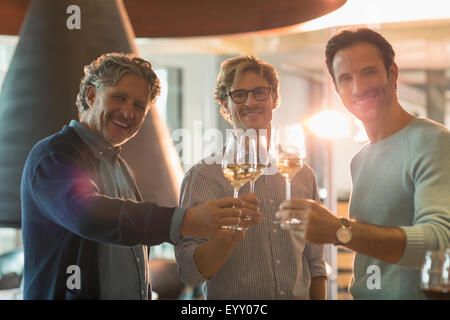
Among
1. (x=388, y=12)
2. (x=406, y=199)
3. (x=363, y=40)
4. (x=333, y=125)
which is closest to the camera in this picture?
(x=406, y=199)

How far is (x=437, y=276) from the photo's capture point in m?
1.08

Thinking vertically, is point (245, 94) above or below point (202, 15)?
below

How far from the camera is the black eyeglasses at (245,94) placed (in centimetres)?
172

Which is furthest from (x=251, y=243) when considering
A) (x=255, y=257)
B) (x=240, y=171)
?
(x=240, y=171)

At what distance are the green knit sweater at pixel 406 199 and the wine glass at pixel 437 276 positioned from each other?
7.1 inches

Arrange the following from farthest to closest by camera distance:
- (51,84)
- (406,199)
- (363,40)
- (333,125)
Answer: (333,125) < (51,84) < (363,40) < (406,199)

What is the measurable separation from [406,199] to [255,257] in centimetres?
51

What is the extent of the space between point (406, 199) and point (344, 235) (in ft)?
1.09

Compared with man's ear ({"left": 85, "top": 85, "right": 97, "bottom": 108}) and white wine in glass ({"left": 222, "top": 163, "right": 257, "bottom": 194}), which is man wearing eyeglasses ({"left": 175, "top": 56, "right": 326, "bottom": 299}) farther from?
man's ear ({"left": 85, "top": 85, "right": 97, "bottom": 108})

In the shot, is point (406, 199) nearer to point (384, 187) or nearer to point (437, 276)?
point (384, 187)

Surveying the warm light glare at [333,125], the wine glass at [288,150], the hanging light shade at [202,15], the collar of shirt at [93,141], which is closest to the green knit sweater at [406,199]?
the wine glass at [288,150]

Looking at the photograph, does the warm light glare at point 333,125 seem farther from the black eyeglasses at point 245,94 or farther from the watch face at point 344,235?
the watch face at point 344,235

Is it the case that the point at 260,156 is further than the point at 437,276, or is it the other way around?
the point at 260,156

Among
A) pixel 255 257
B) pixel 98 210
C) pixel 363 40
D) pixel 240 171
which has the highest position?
pixel 363 40
